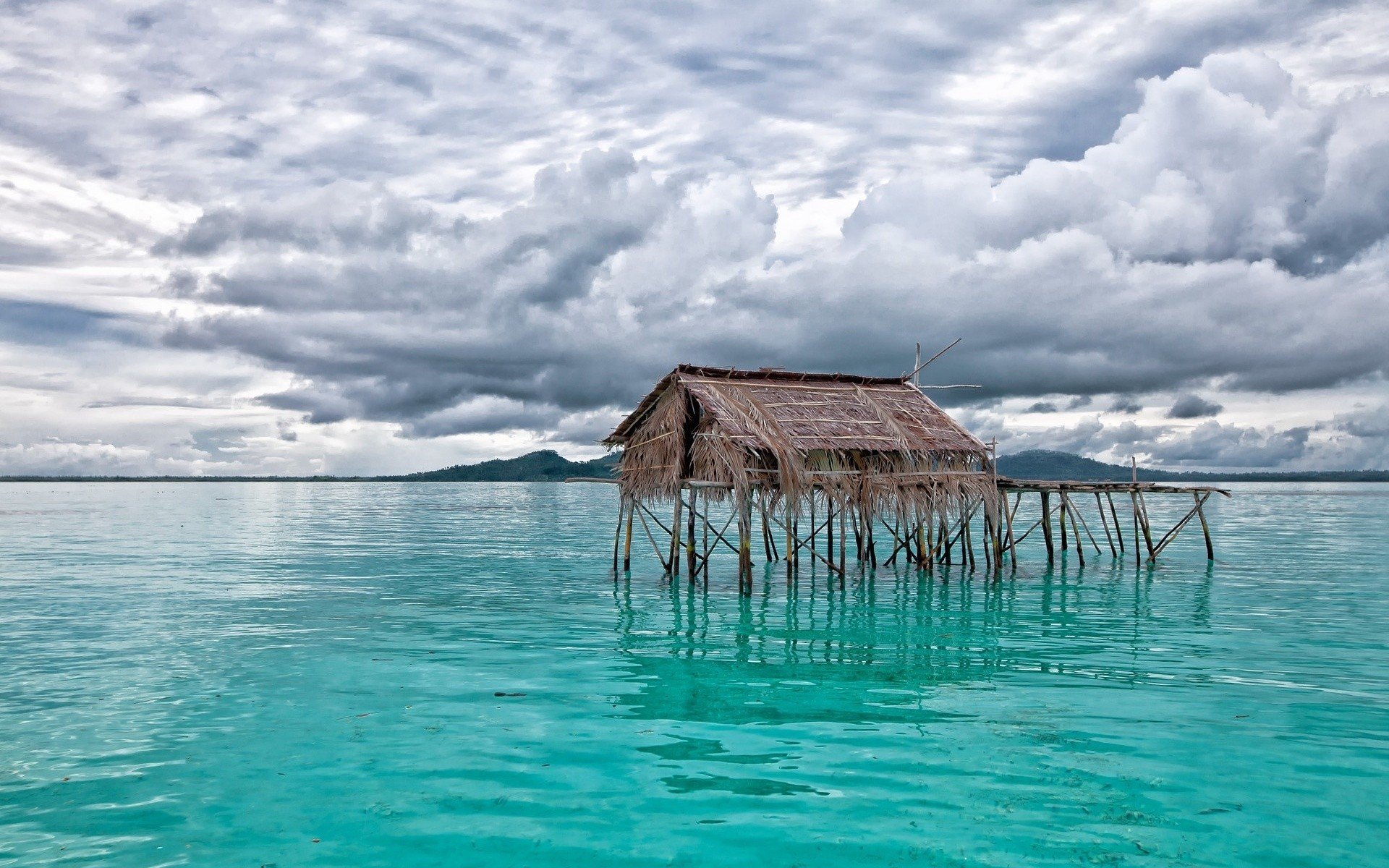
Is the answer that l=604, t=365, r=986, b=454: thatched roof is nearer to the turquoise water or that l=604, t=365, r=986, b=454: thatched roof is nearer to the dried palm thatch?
the dried palm thatch

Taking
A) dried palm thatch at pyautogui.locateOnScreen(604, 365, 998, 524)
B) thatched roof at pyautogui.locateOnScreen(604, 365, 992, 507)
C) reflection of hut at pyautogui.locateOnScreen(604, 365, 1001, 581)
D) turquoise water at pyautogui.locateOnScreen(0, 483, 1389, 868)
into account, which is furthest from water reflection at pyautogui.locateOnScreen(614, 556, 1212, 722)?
thatched roof at pyautogui.locateOnScreen(604, 365, 992, 507)

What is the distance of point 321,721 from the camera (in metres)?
11.3

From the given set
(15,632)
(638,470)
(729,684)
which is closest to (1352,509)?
(638,470)

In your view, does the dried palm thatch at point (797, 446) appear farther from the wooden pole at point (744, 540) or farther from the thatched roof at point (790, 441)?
the wooden pole at point (744, 540)

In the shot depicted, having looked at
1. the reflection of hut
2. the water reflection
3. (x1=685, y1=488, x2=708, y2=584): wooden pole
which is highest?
the reflection of hut

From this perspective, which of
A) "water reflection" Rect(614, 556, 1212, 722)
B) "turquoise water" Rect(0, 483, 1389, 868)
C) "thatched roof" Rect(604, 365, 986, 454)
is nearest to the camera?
"turquoise water" Rect(0, 483, 1389, 868)

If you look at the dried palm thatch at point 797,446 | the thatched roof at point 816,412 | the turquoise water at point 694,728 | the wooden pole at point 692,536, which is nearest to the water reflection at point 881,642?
the turquoise water at point 694,728

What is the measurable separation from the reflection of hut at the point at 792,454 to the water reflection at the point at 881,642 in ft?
6.40

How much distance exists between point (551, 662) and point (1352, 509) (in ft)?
307

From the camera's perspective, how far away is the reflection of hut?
22094 mm

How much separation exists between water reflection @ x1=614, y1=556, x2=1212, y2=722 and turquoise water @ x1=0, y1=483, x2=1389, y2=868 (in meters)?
0.10

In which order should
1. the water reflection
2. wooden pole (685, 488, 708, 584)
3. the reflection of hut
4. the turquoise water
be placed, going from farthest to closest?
1. wooden pole (685, 488, 708, 584)
2. the reflection of hut
3. the water reflection
4. the turquoise water

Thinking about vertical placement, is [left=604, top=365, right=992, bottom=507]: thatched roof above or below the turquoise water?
above

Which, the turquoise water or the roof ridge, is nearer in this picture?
the turquoise water
